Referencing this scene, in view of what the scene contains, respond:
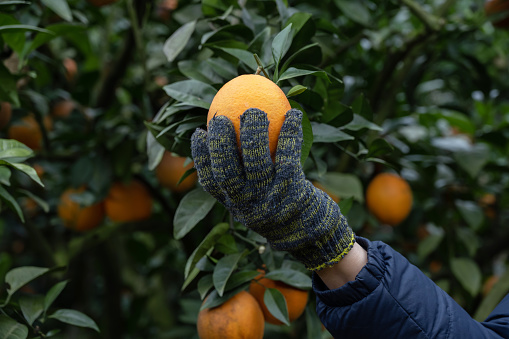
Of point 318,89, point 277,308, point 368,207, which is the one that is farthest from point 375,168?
point 277,308

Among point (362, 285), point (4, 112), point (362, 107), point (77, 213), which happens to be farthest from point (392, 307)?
point (77, 213)

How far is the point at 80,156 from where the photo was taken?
1.47 m

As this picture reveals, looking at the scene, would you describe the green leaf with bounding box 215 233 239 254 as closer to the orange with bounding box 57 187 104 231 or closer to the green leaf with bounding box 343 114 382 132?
the green leaf with bounding box 343 114 382 132

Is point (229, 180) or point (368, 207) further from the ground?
point (229, 180)

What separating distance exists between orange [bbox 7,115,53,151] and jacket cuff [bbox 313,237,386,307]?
103cm

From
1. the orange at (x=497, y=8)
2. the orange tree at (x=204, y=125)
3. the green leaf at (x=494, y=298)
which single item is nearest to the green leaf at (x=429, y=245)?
the orange tree at (x=204, y=125)

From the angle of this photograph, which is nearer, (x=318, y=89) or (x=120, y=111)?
(x=318, y=89)

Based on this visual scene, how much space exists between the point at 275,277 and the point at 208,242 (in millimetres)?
135

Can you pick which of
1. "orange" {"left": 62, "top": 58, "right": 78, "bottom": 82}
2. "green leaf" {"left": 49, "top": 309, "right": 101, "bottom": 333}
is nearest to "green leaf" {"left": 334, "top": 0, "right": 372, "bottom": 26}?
"green leaf" {"left": 49, "top": 309, "right": 101, "bottom": 333}

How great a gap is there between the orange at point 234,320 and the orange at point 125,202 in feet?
2.22

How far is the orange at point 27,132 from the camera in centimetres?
145

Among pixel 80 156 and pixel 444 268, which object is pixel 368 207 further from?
pixel 80 156

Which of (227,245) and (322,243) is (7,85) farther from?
(322,243)

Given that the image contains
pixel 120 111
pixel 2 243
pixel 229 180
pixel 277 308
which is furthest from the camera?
pixel 2 243
